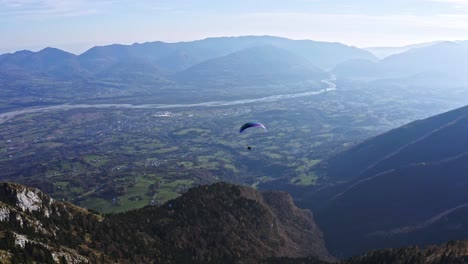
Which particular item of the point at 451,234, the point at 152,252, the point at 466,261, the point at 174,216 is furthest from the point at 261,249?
the point at 451,234

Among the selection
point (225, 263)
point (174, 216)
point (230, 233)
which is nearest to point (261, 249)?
point (230, 233)

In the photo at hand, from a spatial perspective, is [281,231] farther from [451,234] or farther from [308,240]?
[451,234]

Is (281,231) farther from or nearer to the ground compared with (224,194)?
nearer to the ground

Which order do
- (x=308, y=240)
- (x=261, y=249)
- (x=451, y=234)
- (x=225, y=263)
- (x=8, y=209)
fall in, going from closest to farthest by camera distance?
(x=8, y=209)
(x=225, y=263)
(x=261, y=249)
(x=451, y=234)
(x=308, y=240)

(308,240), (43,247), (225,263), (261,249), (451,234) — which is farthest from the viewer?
(308,240)

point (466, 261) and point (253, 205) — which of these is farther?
point (253, 205)

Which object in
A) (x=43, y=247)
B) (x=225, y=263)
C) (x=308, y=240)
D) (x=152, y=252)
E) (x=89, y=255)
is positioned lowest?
(x=308, y=240)
